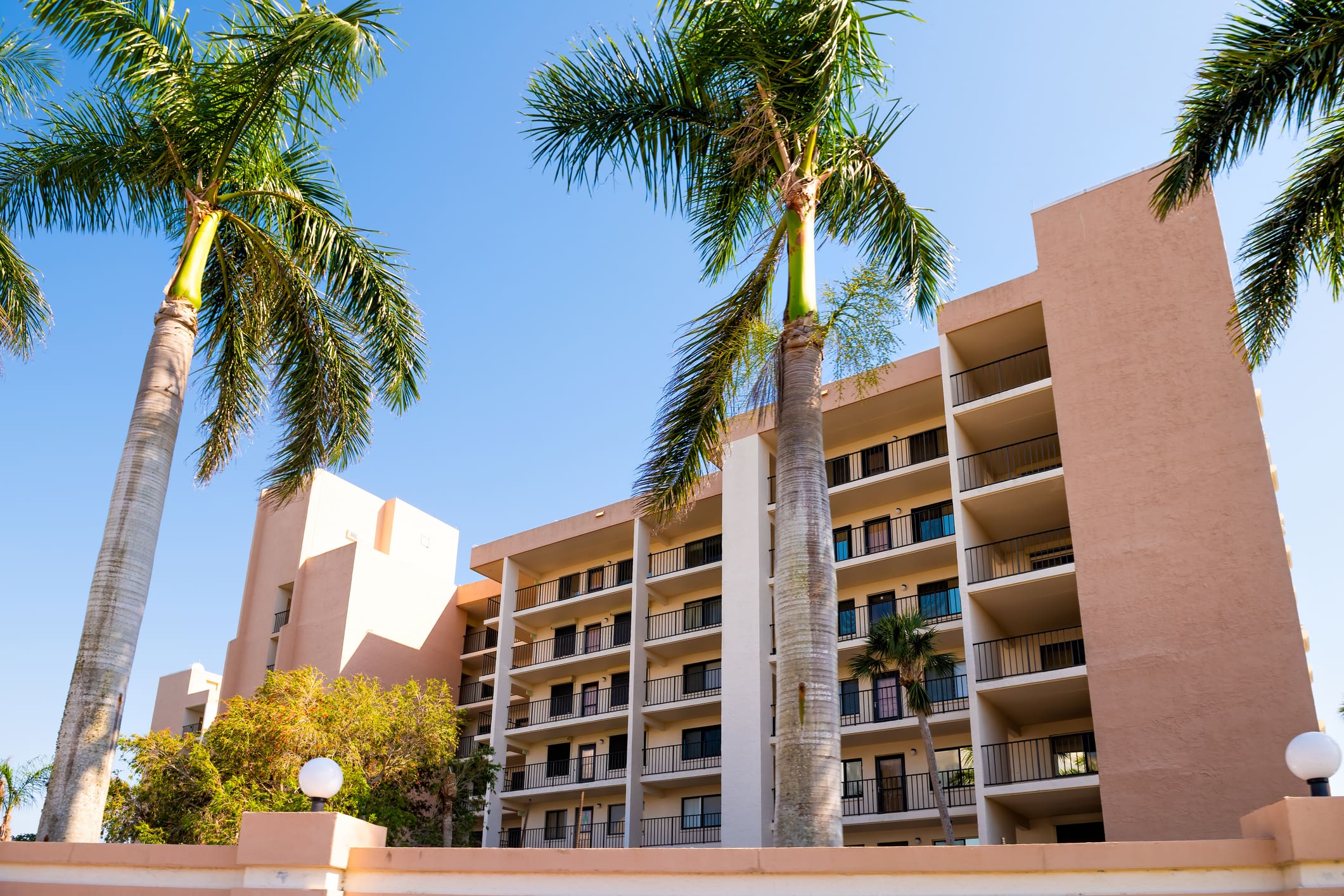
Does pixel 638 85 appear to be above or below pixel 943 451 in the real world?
below

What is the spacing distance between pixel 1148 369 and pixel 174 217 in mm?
21464

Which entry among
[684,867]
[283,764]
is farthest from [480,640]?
[684,867]

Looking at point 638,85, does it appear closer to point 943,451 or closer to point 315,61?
point 315,61

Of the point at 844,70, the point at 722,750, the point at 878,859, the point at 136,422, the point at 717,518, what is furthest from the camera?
the point at 717,518

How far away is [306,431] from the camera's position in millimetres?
15758

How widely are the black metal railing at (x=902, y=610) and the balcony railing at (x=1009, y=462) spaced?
3.15m

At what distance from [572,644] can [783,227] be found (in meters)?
27.7

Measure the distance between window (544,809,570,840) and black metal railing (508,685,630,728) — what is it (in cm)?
305

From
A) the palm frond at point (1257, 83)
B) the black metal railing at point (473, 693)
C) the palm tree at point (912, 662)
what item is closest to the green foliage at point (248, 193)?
the palm frond at point (1257, 83)

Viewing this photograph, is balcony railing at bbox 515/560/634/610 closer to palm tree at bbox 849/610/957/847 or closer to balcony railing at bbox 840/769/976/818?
balcony railing at bbox 840/769/976/818

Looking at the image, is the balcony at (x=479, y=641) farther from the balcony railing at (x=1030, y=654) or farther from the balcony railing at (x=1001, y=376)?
the balcony railing at (x=1001, y=376)

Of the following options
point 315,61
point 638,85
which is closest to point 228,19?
point 315,61

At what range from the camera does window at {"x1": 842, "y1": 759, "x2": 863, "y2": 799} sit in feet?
98.5

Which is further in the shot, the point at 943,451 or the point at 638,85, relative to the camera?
the point at 943,451
